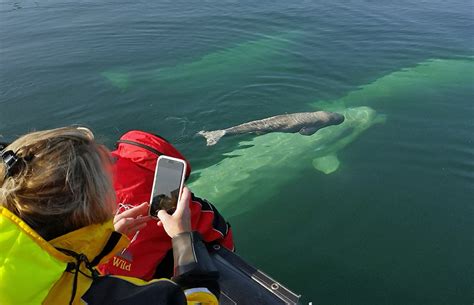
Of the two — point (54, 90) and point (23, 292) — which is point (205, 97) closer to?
point (54, 90)

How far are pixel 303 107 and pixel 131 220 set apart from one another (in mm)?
8233

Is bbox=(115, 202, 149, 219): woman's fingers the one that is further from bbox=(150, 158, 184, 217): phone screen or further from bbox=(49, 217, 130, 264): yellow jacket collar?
bbox=(49, 217, 130, 264): yellow jacket collar

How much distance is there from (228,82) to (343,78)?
347cm

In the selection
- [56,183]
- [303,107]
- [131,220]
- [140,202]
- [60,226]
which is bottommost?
[303,107]

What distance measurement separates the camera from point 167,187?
2781mm

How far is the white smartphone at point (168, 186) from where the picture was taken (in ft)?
9.06

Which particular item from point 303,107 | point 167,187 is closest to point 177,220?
point 167,187

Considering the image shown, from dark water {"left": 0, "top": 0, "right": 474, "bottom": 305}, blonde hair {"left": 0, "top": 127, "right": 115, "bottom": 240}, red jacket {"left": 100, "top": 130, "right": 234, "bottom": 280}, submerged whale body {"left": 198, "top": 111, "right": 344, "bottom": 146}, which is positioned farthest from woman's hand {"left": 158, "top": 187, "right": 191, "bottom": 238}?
submerged whale body {"left": 198, "top": 111, "right": 344, "bottom": 146}

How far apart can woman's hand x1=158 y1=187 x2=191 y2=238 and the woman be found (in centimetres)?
56

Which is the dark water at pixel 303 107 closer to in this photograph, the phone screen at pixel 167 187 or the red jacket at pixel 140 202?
the red jacket at pixel 140 202

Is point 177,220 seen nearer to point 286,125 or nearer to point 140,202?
point 140,202

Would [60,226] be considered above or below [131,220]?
above

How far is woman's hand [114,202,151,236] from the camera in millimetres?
2621

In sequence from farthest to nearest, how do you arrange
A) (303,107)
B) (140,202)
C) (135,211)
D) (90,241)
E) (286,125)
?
(303,107)
(286,125)
(140,202)
(135,211)
(90,241)
